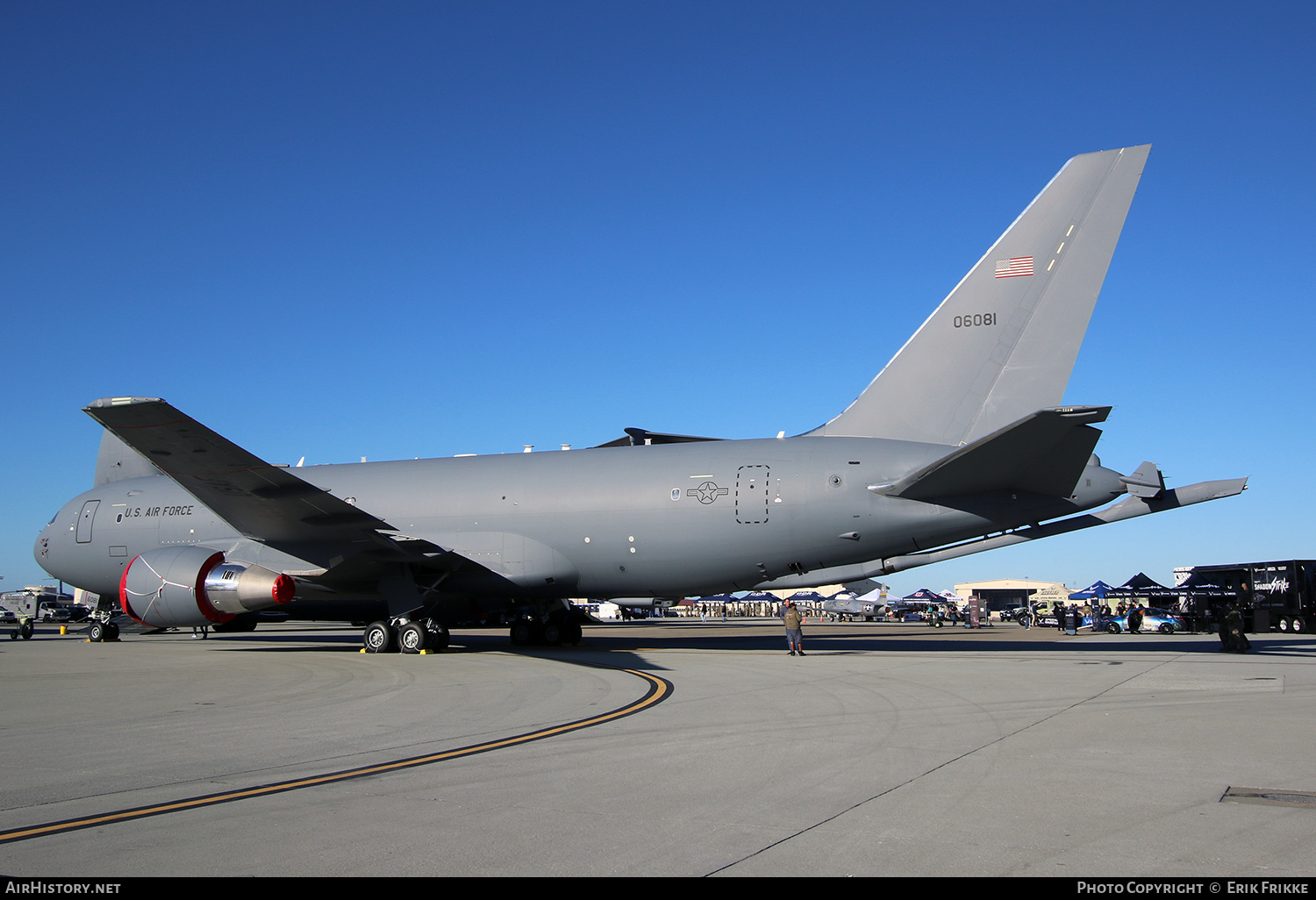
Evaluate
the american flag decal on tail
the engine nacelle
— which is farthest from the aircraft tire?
the american flag decal on tail

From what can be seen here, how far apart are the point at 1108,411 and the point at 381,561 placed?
14.1 metres

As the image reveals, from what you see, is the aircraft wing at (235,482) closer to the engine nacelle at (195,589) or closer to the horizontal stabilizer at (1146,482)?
the engine nacelle at (195,589)

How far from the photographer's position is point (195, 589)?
1922 cm

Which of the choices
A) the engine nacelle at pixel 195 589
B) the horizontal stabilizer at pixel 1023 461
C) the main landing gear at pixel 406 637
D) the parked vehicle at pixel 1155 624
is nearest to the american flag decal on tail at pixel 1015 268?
the horizontal stabilizer at pixel 1023 461

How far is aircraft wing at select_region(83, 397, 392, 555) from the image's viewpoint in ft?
52.2

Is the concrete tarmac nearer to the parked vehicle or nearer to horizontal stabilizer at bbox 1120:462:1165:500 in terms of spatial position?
horizontal stabilizer at bbox 1120:462:1165:500

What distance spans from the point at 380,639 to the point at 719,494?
8.01m

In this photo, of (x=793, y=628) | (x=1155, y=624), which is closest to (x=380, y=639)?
(x=793, y=628)

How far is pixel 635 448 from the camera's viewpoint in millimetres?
21094

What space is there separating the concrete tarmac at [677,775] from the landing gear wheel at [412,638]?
5.29m

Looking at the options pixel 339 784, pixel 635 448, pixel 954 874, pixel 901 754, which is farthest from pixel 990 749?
Result: pixel 635 448

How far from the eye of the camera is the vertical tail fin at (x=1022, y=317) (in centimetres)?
1647

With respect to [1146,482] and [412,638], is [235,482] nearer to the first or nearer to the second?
[412,638]

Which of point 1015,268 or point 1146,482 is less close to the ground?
point 1015,268
